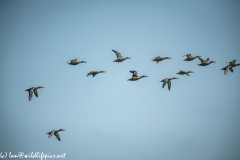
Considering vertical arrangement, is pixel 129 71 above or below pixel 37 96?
above

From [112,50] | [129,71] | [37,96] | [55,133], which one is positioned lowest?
[55,133]

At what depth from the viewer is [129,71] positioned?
31.2 m

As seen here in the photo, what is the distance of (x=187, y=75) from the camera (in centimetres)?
3475

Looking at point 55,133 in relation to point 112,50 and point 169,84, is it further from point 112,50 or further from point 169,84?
point 169,84

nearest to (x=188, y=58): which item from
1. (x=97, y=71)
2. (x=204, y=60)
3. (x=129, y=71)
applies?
(x=204, y=60)

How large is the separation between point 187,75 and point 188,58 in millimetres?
2188

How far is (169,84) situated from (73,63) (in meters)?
11.6

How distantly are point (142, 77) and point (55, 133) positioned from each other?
11.9m

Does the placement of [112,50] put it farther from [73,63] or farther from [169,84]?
[169,84]

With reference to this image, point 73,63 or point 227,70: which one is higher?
point 73,63

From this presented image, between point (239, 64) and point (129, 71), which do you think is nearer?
point (129, 71)

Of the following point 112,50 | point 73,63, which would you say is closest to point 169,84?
point 112,50

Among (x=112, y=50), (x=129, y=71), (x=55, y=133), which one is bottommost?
(x=55, y=133)

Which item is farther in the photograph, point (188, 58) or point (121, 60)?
point (188, 58)
